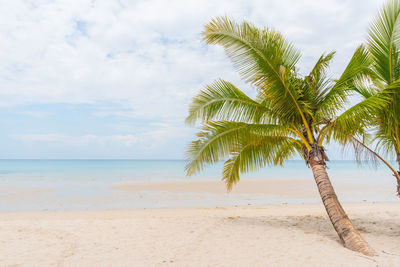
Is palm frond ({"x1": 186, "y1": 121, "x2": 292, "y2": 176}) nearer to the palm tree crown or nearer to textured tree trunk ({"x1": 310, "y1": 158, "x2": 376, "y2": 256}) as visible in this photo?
the palm tree crown

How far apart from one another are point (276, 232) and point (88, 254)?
393cm

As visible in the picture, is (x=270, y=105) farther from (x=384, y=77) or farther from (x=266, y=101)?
(x=384, y=77)

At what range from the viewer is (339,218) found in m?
5.65

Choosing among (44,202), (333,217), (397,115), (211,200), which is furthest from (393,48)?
(44,202)

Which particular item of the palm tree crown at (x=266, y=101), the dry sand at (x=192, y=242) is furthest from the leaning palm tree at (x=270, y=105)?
the dry sand at (x=192, y=242)

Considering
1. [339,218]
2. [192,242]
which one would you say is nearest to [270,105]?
[339,218]

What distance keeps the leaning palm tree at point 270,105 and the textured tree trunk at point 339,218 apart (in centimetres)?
2

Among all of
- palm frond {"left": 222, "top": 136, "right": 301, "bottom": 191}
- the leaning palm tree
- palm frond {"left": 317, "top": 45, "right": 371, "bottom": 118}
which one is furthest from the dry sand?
palm frond {"left": 317, "top": 45, "right": 371, "bottom": 118}

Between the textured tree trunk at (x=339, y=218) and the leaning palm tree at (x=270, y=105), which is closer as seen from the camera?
the textured tree trunk at (x=339, y=218)

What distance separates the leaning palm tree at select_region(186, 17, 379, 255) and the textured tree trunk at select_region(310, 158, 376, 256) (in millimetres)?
18

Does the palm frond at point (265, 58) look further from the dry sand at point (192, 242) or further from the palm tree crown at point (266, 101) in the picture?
the dry sand at point (192, 242)

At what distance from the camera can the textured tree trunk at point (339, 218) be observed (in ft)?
16.7

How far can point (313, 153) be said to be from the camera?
6160 millimetres

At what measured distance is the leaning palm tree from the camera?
5.98 meters
